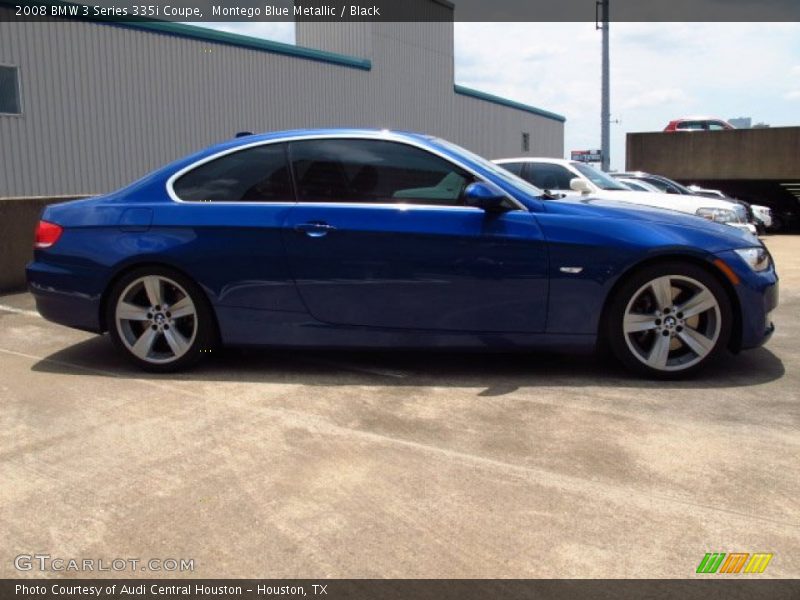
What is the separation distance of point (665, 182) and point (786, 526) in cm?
1372

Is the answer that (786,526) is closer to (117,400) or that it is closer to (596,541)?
(596,541)

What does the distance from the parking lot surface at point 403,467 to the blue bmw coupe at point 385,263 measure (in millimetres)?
298

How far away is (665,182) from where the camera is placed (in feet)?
50.2

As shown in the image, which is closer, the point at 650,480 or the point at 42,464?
the point at 650,480

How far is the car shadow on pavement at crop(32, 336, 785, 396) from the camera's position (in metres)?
4.34

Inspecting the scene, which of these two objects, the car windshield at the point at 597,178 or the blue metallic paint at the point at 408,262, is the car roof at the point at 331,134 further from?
the car windshield at the point at 597,178

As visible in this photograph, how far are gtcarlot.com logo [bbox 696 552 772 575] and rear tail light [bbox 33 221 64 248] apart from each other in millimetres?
4128

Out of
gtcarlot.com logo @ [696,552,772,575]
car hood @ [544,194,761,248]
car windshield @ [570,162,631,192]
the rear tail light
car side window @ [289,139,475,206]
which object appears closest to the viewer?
gtcarlot.com logo @ [696,552,772,575]

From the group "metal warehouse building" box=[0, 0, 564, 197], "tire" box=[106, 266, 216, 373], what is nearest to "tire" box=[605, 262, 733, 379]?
"tire" box=[106, 266, 216, 373]

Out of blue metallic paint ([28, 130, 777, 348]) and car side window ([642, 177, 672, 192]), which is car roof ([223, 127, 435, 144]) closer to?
blue metallic paint ([28, 130, 777, 348])

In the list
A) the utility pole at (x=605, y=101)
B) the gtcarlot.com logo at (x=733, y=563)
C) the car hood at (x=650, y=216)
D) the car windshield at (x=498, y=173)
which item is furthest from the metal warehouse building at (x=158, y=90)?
the gtcarlot.com logo at (x=733, y=563)

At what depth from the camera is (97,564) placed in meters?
2.41

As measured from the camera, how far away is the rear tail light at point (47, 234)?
4773mm
